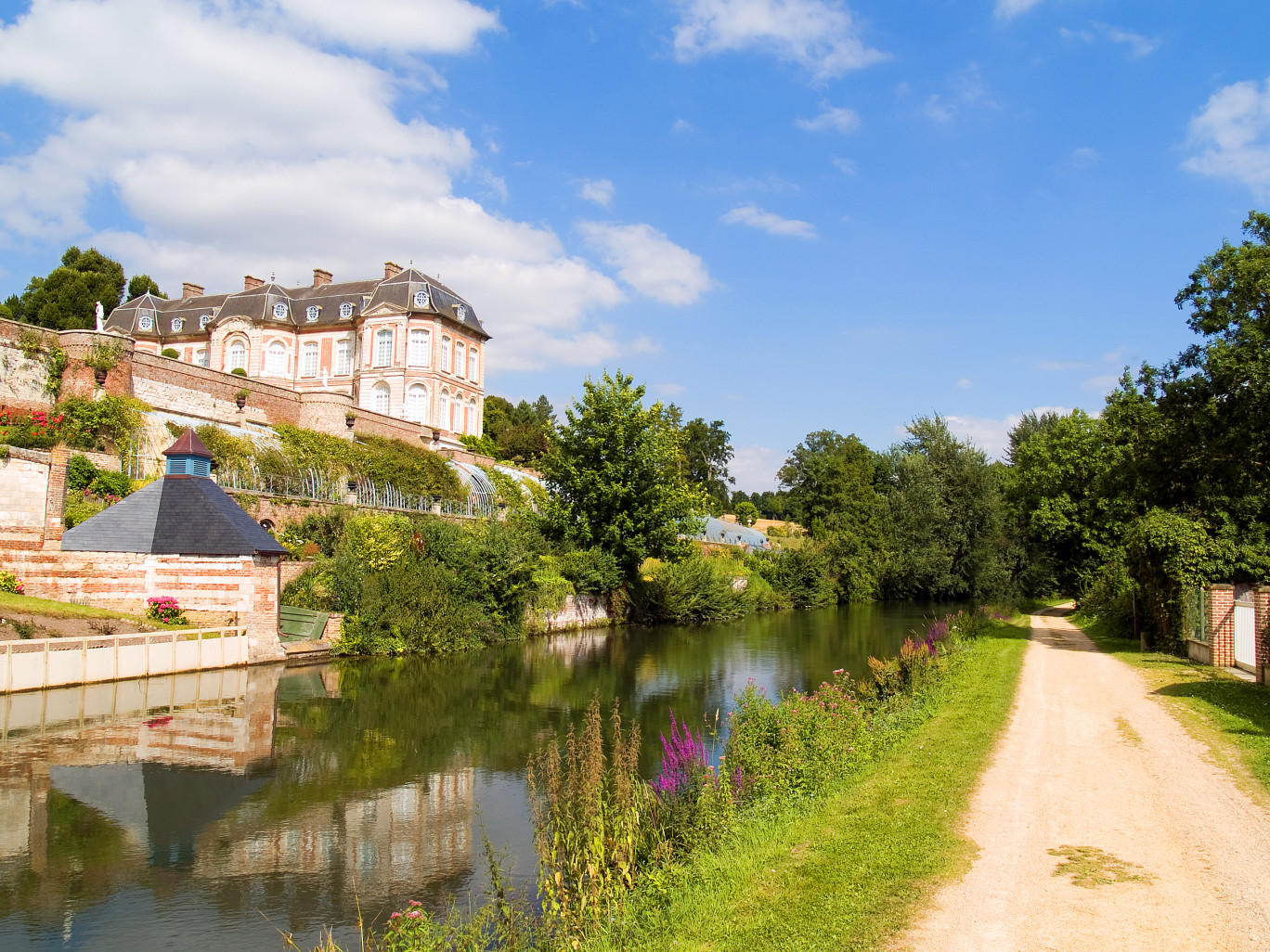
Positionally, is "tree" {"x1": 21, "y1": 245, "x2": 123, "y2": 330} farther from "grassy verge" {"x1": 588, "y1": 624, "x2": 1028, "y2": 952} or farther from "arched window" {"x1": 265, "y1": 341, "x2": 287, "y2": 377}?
"grassy verge" {"x1": 588, "y1": 624, "x2": 1028, "y2": 952}

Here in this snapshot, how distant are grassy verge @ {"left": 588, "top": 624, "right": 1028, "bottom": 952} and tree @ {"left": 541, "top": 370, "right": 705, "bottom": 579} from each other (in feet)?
77.4

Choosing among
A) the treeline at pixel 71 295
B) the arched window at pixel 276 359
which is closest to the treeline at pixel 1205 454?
the arched window at pixel 276 359

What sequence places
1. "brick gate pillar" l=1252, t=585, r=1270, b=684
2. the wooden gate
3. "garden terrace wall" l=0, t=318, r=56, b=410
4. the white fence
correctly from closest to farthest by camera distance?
1. "brick gate pillar" l=1252, t=585, r=1270, b=684
2. the white fence
3. the wooden gate
4. "garden terrace wall" l=0, t=318, r=56, b=410

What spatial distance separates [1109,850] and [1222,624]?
12.4 metres

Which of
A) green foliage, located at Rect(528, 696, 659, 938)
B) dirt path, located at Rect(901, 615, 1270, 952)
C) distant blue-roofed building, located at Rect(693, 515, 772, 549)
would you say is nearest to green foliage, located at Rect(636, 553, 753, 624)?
distant blue-roofed building, located at Rect(693, 515, 772, 549)

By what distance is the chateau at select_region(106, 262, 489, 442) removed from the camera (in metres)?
48.8

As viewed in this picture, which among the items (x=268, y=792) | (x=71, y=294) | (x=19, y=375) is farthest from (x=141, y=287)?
(x=268, y=792)

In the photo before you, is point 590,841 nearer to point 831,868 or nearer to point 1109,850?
point 831,868

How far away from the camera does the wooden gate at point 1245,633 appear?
15.0m

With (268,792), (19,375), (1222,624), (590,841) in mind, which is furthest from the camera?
(19,375)

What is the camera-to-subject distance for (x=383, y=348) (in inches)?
1937

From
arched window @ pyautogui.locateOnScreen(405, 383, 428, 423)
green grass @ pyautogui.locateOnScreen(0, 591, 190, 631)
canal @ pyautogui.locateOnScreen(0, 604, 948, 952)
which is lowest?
canal @ pyautogui.locateOnScreen(0, 604, 948, 952)

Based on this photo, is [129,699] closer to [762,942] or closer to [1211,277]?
[762,942]

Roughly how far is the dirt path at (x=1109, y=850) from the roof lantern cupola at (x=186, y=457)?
699 inches
